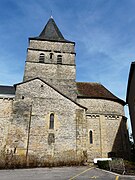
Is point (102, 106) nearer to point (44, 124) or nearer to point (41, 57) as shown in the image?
point (44, 124)

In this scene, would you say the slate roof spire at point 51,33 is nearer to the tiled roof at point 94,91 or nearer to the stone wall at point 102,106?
the tiled roof at point 94,91

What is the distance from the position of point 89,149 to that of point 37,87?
8.44 meters

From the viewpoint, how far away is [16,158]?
14750mm

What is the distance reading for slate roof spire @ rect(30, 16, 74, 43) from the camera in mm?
25922

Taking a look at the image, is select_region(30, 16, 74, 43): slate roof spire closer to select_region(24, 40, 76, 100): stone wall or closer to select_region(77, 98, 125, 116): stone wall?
select_region(24, 40, 76, 100): stone wall

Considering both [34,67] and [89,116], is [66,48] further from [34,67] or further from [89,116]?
[89,116]

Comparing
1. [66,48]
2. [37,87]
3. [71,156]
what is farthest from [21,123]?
[66,48]

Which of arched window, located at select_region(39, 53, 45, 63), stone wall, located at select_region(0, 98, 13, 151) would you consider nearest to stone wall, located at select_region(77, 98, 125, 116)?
arched window, located at select_region(39, 53, 45, 63)

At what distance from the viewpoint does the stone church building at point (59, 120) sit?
15688mm

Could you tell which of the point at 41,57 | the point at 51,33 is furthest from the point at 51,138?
the point at 51,33

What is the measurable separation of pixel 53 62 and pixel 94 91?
22.7 ft

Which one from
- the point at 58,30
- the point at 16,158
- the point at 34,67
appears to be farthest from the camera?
the point at 58,30

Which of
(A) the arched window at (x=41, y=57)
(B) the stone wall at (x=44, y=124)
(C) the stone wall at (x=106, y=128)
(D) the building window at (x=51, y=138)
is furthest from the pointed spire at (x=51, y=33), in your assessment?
(D) the building window at (x=51, y=138)

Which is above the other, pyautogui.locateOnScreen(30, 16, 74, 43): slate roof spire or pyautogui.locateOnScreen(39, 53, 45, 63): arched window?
pyautogui.locateOnScreen(30, 16, 74, 43): slate roof spire
